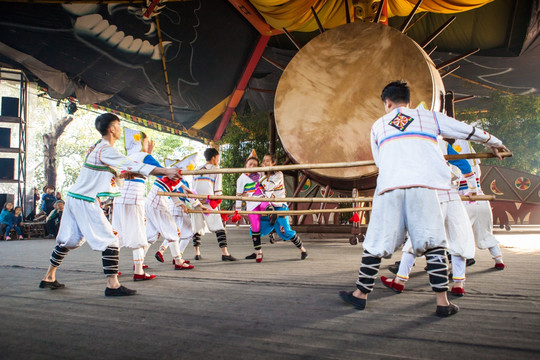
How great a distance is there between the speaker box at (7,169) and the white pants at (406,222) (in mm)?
11707

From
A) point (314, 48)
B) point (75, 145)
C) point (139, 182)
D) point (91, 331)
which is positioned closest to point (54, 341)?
point (91, 331)

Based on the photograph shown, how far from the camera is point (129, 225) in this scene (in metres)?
3.17

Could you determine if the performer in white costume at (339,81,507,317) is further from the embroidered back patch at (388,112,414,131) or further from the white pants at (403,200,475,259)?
the white pants at (403,200,475,259)

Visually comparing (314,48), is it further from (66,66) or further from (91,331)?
(66,66)

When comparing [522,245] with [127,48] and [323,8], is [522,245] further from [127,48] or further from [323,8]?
[127,48]

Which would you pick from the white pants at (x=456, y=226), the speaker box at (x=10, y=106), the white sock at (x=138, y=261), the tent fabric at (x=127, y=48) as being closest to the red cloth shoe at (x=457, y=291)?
the white pants at (x=456, y=226)

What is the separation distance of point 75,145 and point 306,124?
2300 centimetres

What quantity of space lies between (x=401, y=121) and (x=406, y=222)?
55cm

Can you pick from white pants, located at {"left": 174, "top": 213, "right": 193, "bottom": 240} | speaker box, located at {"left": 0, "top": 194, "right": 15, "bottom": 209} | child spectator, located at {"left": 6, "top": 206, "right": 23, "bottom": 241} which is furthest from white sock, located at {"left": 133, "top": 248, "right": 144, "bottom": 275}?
speaker box, located at {"left": 0, "top": 194, "right": 15, "bottom": 209}

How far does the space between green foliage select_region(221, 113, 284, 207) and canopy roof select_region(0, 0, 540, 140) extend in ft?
3.64

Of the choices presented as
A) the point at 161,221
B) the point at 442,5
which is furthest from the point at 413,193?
the point at 442,5

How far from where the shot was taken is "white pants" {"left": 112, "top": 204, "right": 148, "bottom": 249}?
3121 millimetres

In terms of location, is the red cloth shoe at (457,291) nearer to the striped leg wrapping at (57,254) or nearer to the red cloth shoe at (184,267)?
the red cloth shoe at (184,267)

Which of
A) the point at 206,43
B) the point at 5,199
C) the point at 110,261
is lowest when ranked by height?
the point at 110,261
